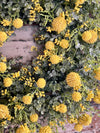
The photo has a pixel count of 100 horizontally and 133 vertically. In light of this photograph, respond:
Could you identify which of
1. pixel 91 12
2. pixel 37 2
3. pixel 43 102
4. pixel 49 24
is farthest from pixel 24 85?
pixel 91 12

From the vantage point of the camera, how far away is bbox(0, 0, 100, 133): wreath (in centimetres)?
114

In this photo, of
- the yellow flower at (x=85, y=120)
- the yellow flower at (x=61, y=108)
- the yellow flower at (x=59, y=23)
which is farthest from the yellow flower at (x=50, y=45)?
the yellow flower at (x=85, y=120)

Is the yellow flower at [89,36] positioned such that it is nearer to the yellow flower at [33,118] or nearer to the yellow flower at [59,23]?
the yellow flower at [59,23]

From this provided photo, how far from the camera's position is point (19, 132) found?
106 cm

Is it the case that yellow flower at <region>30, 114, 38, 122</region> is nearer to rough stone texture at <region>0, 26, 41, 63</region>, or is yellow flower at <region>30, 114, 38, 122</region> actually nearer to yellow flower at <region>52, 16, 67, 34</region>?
rough stone texture at <region>0, 26, 41, 63</region>

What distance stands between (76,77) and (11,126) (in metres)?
0.69

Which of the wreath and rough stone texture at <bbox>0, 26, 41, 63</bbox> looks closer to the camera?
the wreath

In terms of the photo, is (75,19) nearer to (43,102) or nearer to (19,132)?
(43,102)

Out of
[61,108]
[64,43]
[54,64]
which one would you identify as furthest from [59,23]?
[61,108]

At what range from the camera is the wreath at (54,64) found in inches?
44.8

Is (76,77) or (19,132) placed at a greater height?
(76,77)

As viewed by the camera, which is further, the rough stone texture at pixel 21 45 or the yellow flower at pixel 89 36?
the rough stone texture at pixel 21 45

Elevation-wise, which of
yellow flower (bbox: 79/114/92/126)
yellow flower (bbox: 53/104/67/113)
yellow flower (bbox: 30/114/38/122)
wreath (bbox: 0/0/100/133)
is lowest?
yellow flower (bbox: 79/114/92/126)

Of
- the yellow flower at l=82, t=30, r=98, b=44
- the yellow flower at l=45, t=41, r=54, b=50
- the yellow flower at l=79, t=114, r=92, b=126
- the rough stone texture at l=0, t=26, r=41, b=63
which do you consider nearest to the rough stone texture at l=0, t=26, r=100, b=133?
the rough stone texture at l=0, t=26, r=41, b=63
